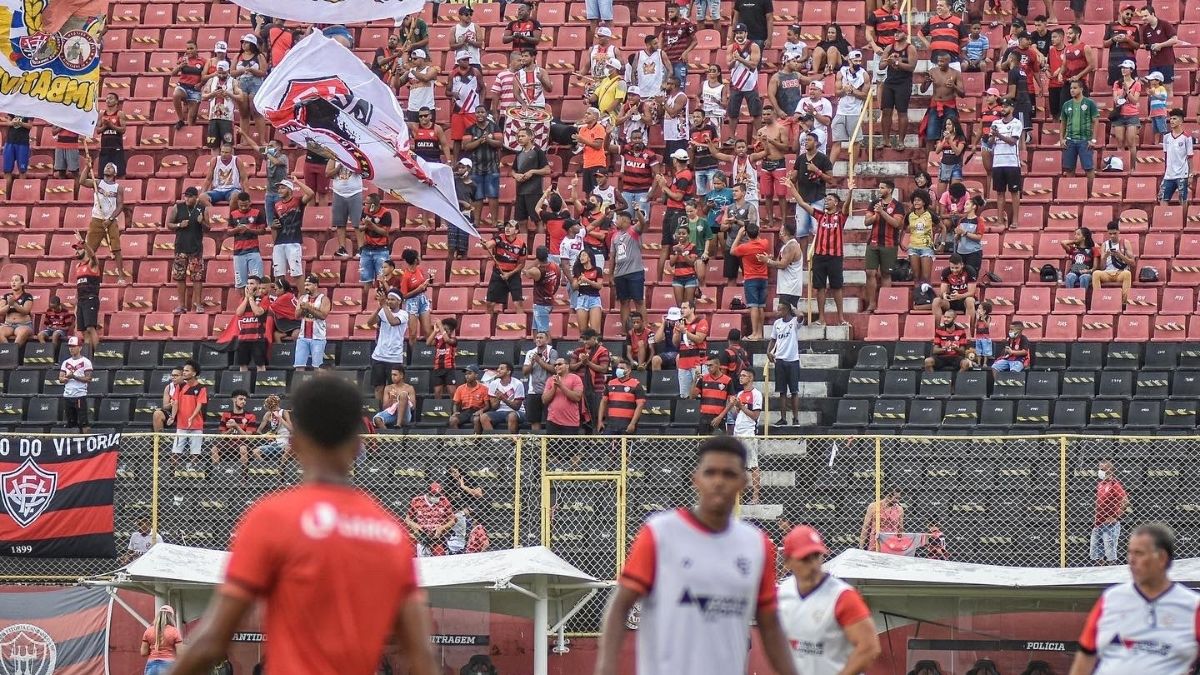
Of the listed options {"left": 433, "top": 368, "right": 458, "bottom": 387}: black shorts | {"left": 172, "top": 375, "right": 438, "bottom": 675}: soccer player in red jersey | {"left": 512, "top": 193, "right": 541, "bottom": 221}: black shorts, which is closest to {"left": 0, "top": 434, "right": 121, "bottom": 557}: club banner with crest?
{"left": 433, "top": 368, "right": 458, "bottom": 387}: black shorts

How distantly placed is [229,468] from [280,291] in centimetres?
609

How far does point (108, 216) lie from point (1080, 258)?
1311 centimetres

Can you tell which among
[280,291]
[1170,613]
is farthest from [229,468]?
[1170,613]

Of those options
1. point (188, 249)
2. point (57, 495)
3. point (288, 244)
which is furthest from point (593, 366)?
point (188, 249)

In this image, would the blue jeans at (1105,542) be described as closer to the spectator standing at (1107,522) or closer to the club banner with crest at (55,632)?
the spectator standing at (1107,522)

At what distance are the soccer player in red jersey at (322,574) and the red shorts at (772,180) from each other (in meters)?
22.2

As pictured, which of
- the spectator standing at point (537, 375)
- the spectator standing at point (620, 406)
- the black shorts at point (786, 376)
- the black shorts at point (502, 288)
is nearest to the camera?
the spectator standing at point (620, 406)

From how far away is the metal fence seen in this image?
19359mm

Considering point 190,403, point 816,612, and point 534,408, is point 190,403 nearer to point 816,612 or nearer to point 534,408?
point 534,408

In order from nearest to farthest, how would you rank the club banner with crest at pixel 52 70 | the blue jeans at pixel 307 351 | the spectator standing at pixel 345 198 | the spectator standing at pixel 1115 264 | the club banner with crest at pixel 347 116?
the club banner with crest at pixel 52 70
the club banner with crest at pixel 347 116
the blue jeans at pixel 307 351
the spectator standing at pixel 1115 264
the spectator standing at pixel 345 198

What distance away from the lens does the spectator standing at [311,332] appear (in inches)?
980

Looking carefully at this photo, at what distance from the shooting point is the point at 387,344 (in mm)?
24219

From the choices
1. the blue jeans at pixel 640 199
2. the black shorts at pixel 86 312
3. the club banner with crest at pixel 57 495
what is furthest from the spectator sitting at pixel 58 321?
the blue jeans at pixel 640 199

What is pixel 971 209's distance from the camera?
25.5 m
